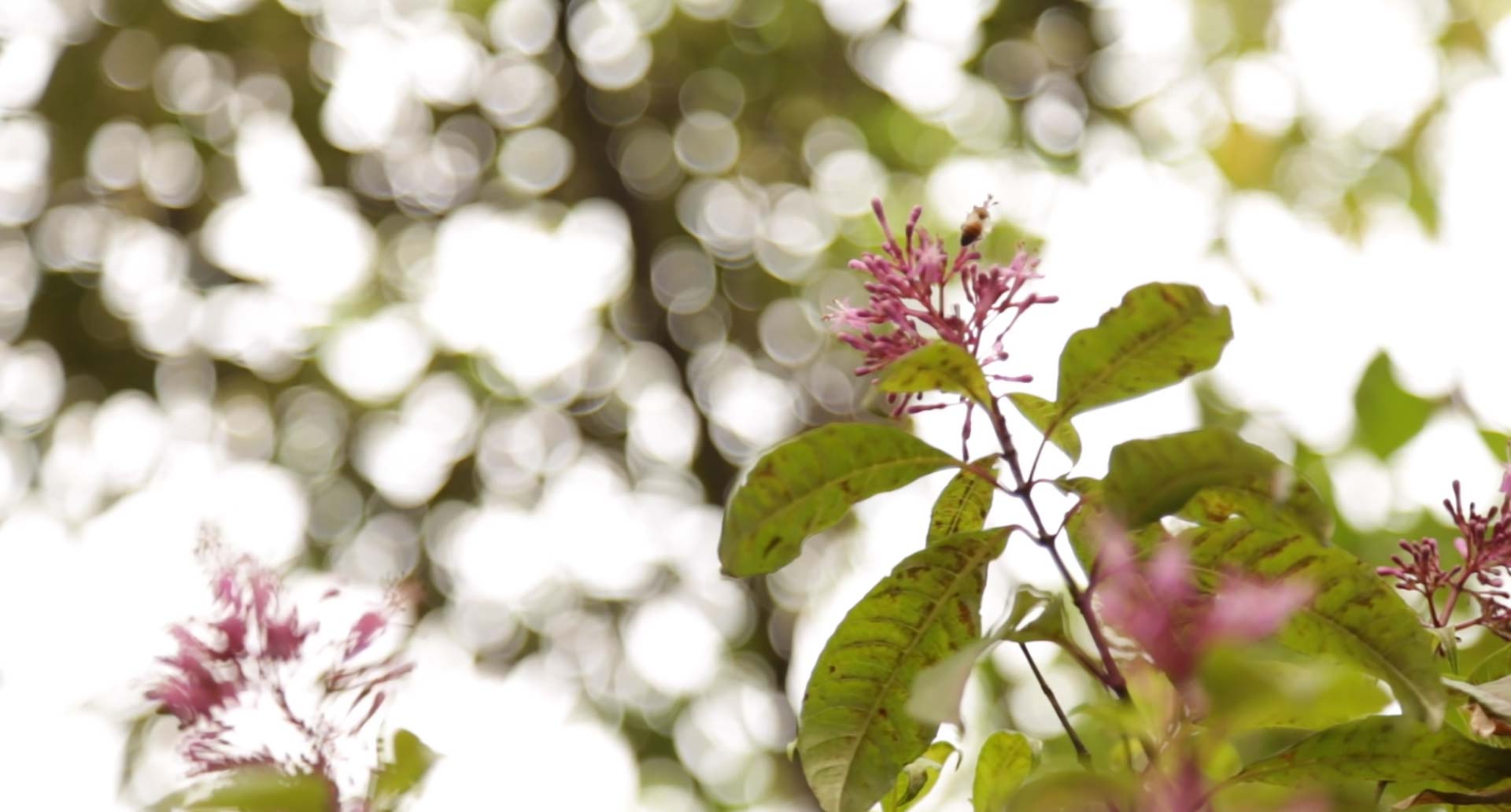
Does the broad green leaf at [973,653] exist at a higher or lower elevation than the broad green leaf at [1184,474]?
lower

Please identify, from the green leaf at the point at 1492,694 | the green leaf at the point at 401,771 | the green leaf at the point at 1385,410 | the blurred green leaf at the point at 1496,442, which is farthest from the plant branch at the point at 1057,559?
the green leaf at the point at 1385,410

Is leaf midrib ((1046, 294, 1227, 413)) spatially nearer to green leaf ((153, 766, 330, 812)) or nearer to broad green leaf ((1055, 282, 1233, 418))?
broad green leaf ((1055, 282, 1233, 418))

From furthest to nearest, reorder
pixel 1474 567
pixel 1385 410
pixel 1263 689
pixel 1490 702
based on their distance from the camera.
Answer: pixel 1385 410 → pixel 1474 567 → pixel 1490 702 → pixel 1263 689

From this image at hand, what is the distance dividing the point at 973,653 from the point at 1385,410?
105 centimetres

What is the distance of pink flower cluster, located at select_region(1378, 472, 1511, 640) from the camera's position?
0.62m

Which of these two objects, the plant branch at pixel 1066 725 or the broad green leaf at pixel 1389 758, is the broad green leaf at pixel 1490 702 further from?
the plant branch at pixel 1066 725

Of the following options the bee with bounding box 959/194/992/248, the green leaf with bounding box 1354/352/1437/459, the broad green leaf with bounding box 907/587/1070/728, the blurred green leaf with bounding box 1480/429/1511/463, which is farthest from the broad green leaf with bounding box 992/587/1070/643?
the green leaf with bounding box 1354/352/1437/459

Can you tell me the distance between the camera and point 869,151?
14.2ft

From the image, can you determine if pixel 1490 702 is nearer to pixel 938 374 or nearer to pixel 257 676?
pixel 938 374

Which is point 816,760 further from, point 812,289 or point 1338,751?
point 812,289

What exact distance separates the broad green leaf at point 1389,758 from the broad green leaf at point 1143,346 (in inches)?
6.8

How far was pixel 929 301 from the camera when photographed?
61 centimetres

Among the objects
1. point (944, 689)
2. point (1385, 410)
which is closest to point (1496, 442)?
point (1385, 410)

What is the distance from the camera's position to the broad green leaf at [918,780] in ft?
2.27
